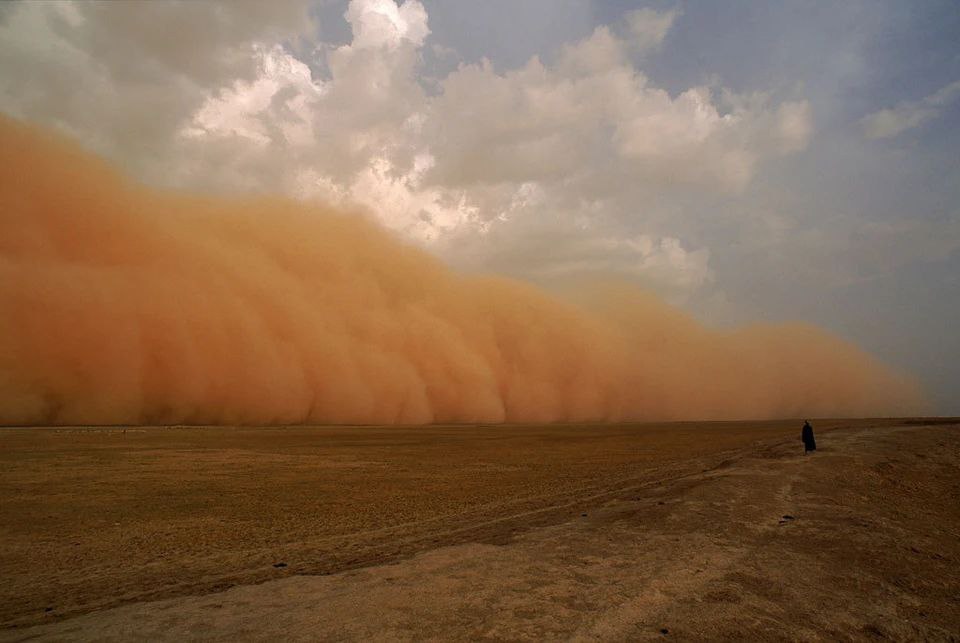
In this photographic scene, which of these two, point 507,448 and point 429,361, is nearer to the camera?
point 507,448

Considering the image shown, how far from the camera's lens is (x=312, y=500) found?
41.4ft

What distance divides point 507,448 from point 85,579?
22.8 meters

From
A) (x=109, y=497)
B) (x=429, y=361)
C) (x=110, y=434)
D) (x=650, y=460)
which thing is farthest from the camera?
(x=429, y=361)

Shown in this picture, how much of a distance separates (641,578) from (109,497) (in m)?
13.1

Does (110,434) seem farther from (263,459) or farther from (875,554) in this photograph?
(875,554)

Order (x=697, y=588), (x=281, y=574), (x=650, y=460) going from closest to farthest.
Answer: (x=697, y=588), (x=281, y=574), (x=650, y=460)

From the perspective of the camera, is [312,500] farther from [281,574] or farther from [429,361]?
[429,361]

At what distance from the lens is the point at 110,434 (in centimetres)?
3450

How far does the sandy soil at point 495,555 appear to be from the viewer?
504 cm

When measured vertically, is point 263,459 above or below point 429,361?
below

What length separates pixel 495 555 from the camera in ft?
23.0

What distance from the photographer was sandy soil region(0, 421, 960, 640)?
198 inches

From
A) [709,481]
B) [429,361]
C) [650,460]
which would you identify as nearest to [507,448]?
[650,460]

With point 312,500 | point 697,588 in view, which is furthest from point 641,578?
point 312,500
